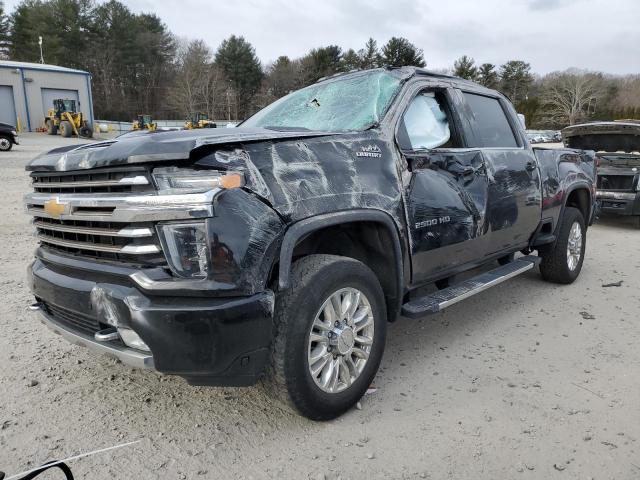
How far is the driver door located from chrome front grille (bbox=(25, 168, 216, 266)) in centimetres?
153

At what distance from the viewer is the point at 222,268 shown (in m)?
2.19

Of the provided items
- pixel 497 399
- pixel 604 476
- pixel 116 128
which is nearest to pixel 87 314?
pixel 497 399

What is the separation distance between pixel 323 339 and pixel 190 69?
217 feet

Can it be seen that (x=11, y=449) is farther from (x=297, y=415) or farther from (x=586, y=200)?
(x=586, y=200)

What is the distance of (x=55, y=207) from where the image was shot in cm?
263

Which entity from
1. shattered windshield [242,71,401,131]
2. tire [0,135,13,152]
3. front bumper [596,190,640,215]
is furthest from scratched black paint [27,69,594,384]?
tire [0,135,13,152]

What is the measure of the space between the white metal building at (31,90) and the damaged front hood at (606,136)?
40.1 metres

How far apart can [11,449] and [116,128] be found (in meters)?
54.6

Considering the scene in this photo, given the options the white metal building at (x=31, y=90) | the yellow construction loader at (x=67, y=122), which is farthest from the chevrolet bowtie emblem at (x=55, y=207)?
the white metal building at (x=31, y=90)

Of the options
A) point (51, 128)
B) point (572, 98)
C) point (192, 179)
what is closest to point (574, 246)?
point (192, 179)

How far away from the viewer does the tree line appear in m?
60.0

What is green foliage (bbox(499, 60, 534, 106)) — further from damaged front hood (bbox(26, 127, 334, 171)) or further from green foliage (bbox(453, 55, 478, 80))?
damaged front hood (bbox(26, 127, 334, 171))

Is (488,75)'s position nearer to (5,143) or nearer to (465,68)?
(465,68)

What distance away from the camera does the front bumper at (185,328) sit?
7.09 ft
